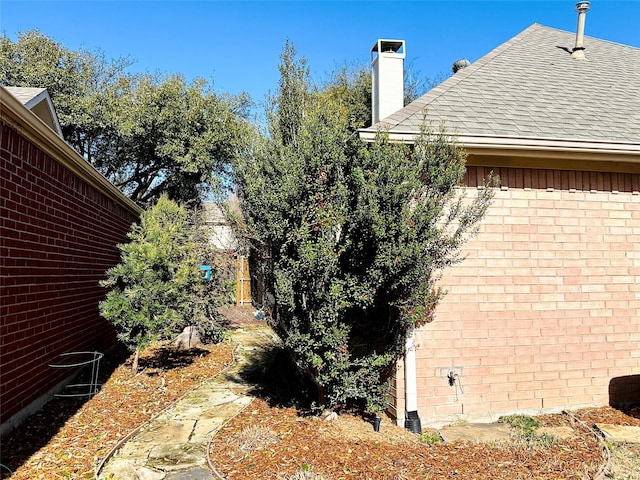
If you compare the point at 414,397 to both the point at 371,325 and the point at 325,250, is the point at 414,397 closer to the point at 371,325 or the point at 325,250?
the point at 371,325

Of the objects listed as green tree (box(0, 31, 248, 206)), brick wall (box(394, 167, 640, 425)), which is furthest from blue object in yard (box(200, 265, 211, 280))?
green tree (box(0, 31, 248, 206))

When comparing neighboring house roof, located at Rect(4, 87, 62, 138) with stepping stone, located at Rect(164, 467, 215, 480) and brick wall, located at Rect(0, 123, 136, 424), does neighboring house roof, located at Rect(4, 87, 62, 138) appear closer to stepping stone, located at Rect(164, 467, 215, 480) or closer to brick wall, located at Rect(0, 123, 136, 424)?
brick wall, located at Rect(0, 123, 136, 424)

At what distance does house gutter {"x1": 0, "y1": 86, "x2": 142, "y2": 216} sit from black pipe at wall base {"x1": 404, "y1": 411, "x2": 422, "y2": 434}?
507 centimetres

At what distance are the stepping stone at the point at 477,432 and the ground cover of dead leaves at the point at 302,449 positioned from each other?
0.17m

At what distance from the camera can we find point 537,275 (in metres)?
5.20

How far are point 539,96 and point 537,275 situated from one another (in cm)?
284

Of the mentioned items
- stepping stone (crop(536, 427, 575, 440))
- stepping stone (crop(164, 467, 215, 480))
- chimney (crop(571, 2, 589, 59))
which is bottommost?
stepping stone (crop(164, 467, 215, 480))

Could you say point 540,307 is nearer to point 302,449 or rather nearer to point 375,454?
point 375,454

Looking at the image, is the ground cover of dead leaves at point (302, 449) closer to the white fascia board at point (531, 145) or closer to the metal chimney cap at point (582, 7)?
the white fascia board at point (531, 145)

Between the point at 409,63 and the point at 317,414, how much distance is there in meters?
20.5

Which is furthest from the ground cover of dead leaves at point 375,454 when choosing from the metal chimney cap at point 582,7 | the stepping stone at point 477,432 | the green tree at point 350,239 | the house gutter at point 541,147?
the metal chimney cap at point 582,7

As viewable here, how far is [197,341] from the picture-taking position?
9.76 meters

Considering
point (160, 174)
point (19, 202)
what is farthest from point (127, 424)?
point (160, 174)

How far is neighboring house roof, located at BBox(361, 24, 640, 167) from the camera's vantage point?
499 cm
